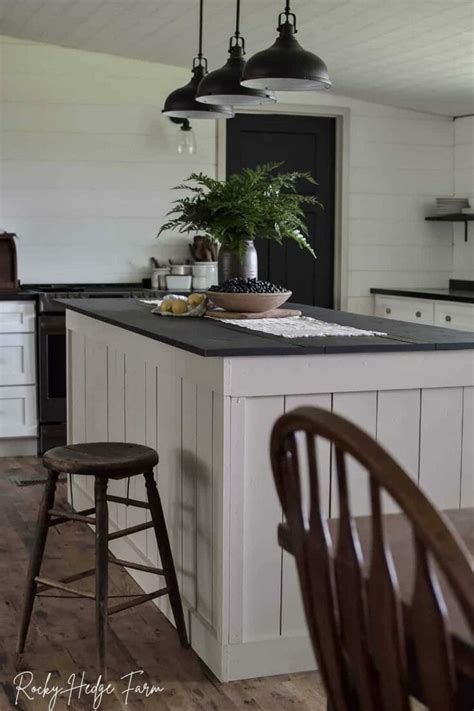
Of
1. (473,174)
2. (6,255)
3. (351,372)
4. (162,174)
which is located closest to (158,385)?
(351,372)

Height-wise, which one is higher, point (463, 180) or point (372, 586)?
point (463, 180)

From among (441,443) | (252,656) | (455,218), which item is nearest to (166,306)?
(441,443)

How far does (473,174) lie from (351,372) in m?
4.32

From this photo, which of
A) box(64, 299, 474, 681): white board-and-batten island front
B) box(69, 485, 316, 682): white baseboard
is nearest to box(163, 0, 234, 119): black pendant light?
box(64, 299, 474, 681): white board-and-batten island front

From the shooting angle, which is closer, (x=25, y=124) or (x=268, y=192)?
(x=268, y=192)

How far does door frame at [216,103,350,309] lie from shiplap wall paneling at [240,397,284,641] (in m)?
3.89

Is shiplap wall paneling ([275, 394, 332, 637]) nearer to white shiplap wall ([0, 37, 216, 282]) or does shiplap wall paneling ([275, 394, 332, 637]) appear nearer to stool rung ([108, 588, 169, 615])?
stool rung ([108, 588, 169, 615])

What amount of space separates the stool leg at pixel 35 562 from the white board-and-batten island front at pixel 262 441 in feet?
1.31

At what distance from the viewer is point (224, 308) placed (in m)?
3.75

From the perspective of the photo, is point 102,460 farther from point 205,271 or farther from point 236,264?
point 205,271

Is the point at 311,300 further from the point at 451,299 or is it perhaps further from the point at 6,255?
the point at 6,255

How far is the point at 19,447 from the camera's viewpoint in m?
5.78

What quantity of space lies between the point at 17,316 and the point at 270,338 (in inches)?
116

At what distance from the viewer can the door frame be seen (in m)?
6.49
